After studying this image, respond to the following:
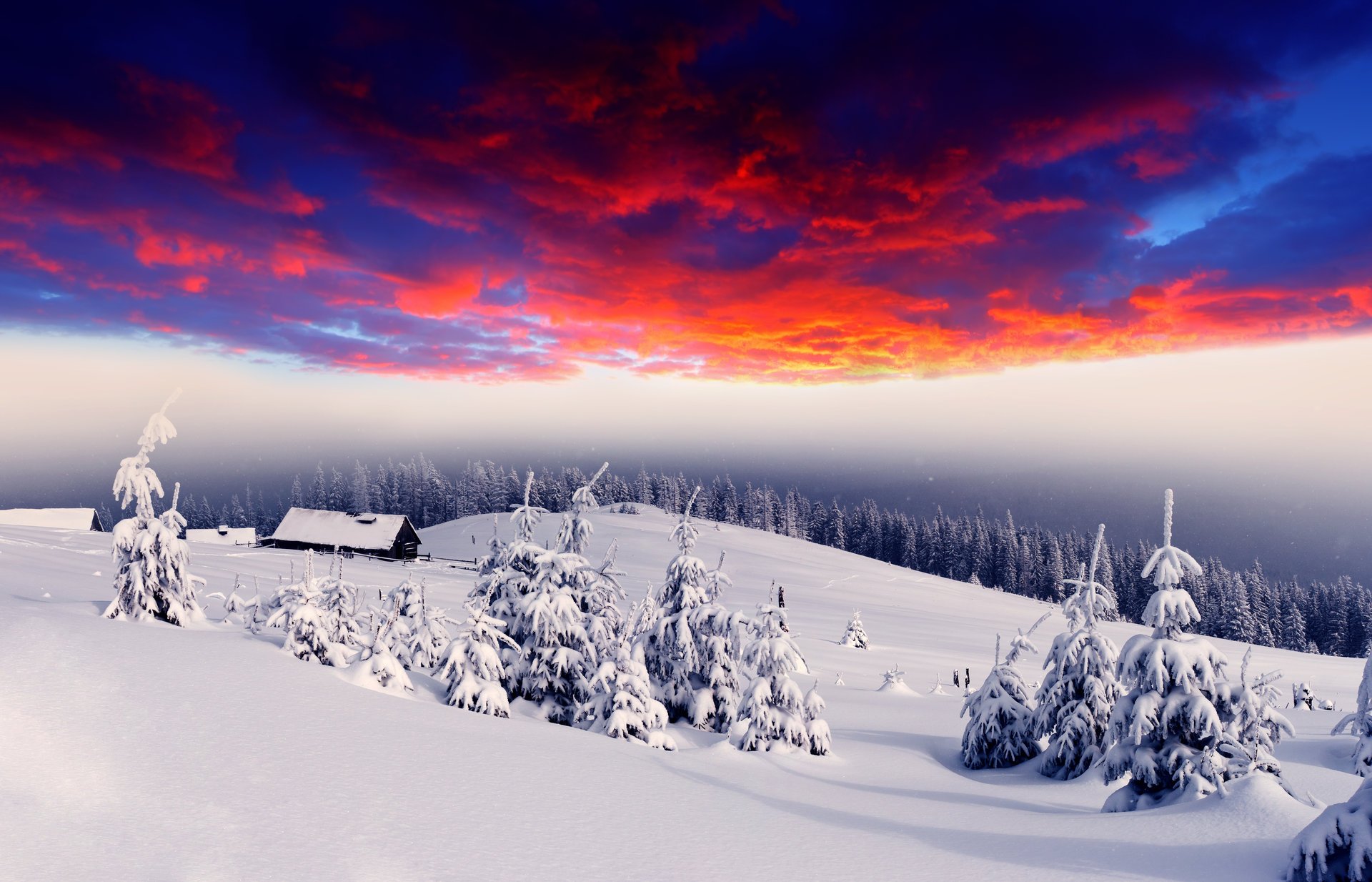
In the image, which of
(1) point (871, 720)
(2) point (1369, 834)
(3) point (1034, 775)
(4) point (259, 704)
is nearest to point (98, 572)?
(4) point (259, 704)

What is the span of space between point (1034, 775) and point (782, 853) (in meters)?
11.3

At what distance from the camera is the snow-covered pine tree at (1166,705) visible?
991 centimetres

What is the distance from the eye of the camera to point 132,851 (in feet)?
16.2

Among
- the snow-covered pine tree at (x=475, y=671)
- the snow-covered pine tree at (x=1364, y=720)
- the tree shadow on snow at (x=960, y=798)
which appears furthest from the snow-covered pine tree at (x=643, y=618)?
the snow-covered pine tree at (x=1364, y=720)

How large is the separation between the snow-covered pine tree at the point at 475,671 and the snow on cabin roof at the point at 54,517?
64.8 m

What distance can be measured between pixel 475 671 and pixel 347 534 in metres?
59.3

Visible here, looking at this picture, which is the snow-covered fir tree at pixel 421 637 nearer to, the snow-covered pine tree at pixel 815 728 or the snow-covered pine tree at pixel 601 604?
the snow-covered pine tree at pixel 601 604

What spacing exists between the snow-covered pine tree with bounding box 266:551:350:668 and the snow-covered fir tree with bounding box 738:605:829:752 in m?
8.86

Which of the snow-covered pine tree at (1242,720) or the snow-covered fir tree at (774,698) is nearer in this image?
the snow-covered pine tree at (1242,720)

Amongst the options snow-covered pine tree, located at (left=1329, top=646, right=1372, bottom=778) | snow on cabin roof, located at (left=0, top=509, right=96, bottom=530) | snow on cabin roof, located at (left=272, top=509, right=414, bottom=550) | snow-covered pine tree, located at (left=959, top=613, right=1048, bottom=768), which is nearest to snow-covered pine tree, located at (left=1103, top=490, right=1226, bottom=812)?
snow-covered pine tree, located at (left=1329, top=646, right=1372, bottom=778)

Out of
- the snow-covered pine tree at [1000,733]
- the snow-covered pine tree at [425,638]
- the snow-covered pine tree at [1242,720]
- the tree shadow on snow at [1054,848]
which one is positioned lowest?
the snow-covered pine tree at [1000,733]

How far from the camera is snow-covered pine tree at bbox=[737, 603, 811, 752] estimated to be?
14.3 metres

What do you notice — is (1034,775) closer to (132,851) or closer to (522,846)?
(522,846)

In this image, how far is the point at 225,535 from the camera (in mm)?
74000
